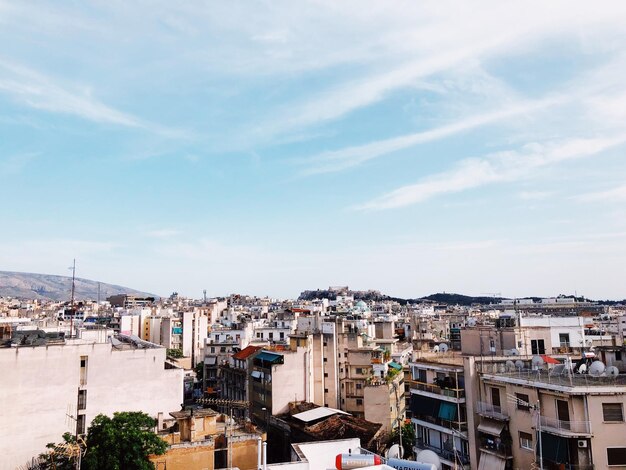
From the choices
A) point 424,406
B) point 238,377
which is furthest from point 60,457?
point 238,377

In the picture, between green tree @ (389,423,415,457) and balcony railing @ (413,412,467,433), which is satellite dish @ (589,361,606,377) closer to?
balcony railing @ (413,412,467,433)

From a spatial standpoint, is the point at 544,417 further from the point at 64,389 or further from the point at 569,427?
the point at 64,389

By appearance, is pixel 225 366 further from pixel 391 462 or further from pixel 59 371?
pixel 391 462

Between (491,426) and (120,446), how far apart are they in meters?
21.1

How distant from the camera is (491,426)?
98.2ft

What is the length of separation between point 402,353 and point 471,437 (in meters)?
35.5

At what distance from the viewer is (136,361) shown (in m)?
38.6

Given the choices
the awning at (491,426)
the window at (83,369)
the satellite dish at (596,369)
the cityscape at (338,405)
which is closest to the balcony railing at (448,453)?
the cityscape at (338,405)

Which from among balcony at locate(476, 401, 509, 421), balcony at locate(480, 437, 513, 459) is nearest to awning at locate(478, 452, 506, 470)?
balcony at locate(480, 437, 513, 459)

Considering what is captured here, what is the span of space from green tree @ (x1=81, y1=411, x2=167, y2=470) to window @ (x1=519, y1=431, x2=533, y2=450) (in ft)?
66.0

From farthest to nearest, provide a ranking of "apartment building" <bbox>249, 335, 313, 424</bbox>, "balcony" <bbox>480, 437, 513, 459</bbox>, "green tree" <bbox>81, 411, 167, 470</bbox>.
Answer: "apartment building" <bbox>249, 335, 313, 424</bbox>
"balcony" <bbox>480, 437, 513, 459</bbox>
"green tree" <bbox>81, 411, 167, 470</bbox>

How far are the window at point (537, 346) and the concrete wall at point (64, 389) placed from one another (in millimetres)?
28131

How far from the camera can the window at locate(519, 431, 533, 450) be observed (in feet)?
90.9

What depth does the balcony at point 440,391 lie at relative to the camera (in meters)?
33.0
